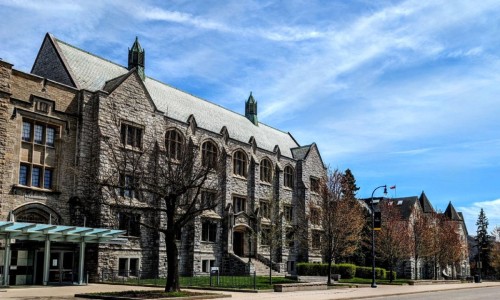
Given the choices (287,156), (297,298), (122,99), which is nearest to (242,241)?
(287,156)

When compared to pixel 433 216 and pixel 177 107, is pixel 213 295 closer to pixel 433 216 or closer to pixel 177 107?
pixel 177 107

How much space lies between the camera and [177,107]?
1954 inches

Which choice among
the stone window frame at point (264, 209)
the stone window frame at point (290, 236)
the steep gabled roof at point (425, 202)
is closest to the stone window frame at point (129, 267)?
the stone window frame at point (264, 209)

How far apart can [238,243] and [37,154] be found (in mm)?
23827

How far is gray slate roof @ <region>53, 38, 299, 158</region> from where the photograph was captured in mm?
41250

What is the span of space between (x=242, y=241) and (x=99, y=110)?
71.1ft

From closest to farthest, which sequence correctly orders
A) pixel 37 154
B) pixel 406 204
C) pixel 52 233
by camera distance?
pixel 52 233, pixel 37 154, pixel 406 204

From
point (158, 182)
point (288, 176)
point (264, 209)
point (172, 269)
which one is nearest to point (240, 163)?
point (264, 209)

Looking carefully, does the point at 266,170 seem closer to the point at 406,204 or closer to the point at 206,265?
the point at 206,265

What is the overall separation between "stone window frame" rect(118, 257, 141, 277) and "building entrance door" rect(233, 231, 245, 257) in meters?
14.3

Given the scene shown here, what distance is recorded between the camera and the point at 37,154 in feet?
115

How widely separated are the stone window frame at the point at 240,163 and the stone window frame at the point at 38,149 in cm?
2062

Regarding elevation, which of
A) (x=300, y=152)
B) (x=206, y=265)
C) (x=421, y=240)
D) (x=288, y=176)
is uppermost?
(x=300, y=152)

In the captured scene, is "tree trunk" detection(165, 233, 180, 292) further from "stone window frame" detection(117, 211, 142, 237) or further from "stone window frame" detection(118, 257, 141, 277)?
"stone window frame" detection(117, 211, 142, 237)
